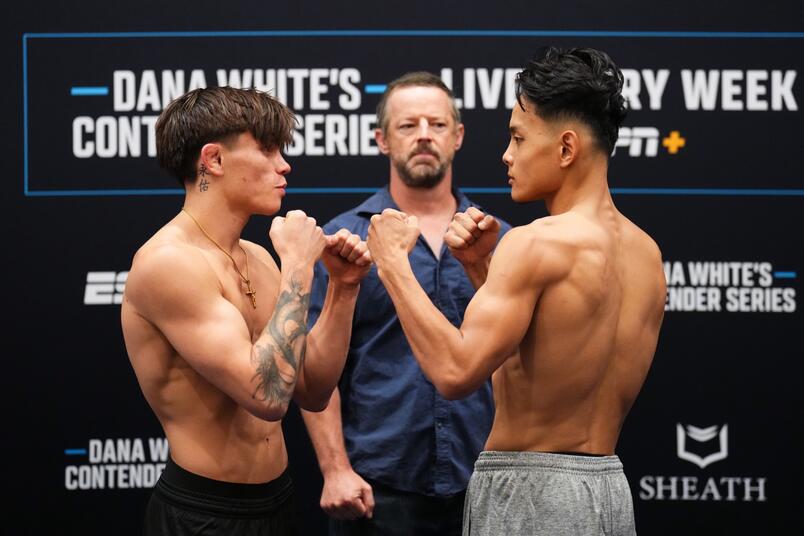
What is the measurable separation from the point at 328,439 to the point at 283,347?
749 mm

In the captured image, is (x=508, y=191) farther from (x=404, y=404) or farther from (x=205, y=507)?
(x=205, y=507)

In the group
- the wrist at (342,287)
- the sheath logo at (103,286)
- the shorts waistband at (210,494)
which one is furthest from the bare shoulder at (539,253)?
the sheath logo at (103,286)

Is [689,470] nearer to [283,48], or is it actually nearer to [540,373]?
[540,373]

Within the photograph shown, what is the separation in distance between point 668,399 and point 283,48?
1.75m

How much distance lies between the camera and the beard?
3.00m

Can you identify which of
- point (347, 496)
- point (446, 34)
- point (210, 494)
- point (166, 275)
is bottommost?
point (347, 496)

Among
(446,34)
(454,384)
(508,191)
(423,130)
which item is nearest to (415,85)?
(423,130)

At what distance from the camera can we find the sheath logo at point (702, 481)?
11.4 ft

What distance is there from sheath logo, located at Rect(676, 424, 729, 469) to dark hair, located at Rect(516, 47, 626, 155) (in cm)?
162

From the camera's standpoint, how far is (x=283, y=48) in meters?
3.49

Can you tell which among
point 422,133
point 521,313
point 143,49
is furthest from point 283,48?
point 521,313

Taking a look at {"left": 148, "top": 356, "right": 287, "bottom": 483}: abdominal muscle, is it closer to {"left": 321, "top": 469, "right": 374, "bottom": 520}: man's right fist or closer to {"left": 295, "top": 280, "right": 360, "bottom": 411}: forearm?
{"left": 295, "top": 280, "right": 360, "bottom": 411}: forearm

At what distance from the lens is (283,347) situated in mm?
2111

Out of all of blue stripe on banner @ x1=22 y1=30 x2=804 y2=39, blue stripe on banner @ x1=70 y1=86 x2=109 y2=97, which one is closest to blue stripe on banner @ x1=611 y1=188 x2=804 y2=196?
blue stripe on banner @ x1=22 y1=30 x2=804 y2=39
